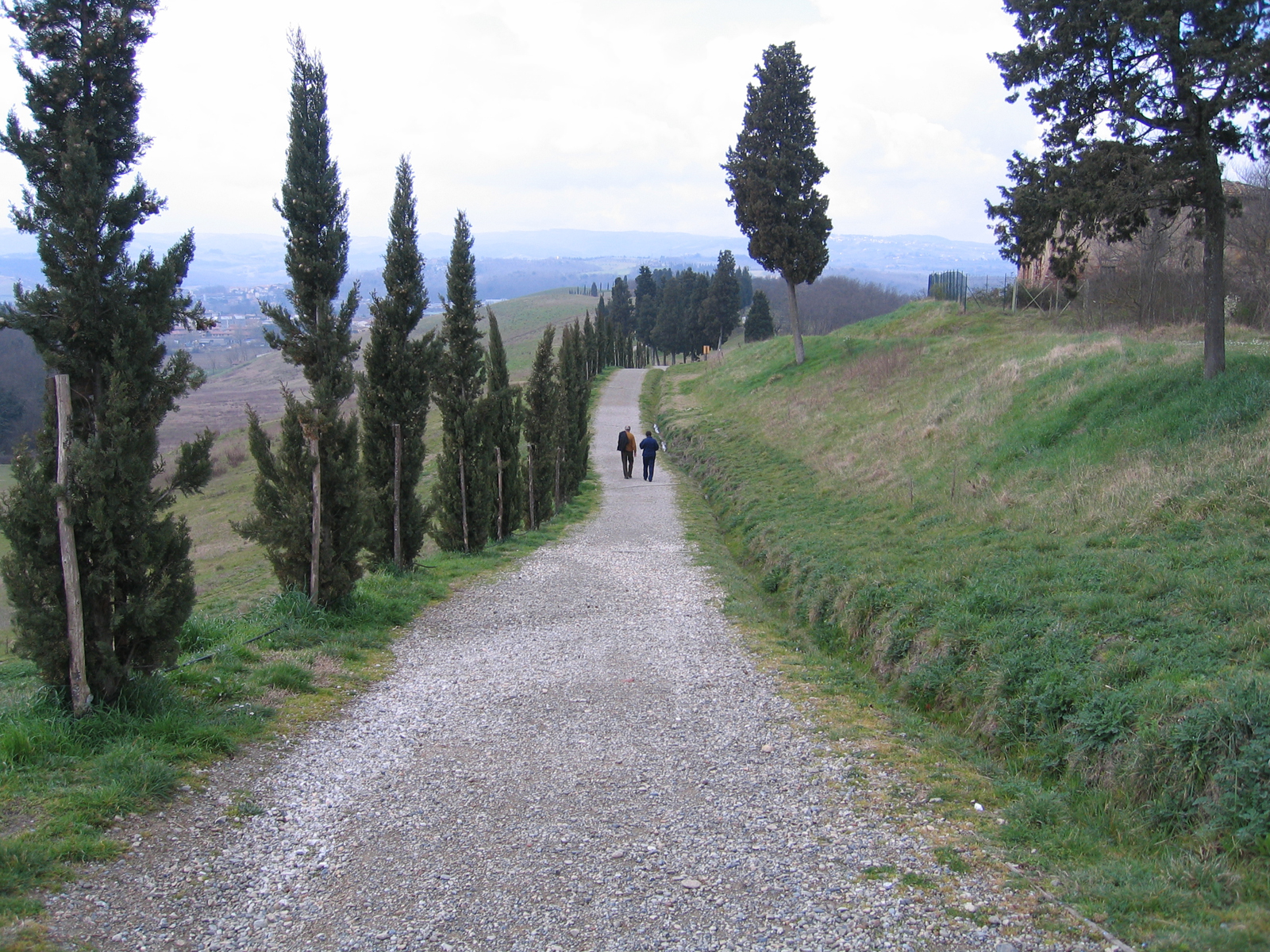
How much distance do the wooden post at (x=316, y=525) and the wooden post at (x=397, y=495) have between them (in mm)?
2881

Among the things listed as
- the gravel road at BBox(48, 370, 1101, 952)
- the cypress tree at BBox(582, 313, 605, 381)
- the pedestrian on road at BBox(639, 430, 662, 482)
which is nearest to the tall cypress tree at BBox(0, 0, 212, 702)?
the gravel road at BBox(48, 370, 1101, 952)

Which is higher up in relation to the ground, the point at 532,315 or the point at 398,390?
the point at 532,315

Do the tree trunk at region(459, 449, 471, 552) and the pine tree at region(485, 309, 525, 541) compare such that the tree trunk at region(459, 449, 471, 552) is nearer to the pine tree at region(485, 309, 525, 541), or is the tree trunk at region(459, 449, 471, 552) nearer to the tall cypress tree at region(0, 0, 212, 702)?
the pine tree at region(485, 309, 525, 541)

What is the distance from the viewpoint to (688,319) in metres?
75.7

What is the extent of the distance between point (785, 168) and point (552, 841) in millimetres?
32346

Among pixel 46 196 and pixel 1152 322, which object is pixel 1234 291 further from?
pixel 46 196

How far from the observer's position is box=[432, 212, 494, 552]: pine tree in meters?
15.2

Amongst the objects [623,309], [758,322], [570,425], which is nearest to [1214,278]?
[570,425]

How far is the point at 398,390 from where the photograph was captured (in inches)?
489

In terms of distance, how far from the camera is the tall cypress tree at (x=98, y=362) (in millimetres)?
5676

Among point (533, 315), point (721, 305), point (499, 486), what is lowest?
point (499, 486)

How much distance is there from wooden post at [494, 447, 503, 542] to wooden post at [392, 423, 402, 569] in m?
4.82

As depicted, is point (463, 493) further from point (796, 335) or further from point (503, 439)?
point (796, 335)

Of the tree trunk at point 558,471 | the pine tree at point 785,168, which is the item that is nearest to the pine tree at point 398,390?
the tree trunk at point 558,471
